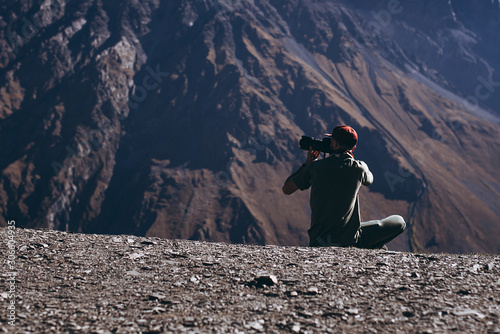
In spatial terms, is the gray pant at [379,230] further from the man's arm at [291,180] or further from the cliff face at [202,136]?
the cliff face at [202,136]

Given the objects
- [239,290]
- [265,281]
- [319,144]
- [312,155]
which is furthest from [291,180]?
[239,290]

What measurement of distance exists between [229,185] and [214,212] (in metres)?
10.8

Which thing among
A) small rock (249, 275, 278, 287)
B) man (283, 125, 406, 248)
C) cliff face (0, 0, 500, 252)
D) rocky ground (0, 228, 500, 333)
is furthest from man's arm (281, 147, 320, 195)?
cliff face (0, 0, 500, 252)

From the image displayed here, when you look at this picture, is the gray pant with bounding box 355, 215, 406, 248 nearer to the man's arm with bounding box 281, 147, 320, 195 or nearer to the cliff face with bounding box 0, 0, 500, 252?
the man's arm with bounding box 281, 147, 320, 195

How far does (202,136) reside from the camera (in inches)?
6393

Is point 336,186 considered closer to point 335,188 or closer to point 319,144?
point 335,188

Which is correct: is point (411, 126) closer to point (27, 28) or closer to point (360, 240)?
point (27, 28)

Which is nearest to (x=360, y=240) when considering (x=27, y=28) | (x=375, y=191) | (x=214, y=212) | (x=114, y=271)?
(x=114, y=271)

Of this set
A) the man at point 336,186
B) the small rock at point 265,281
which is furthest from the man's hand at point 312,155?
the small rock at point 265,281

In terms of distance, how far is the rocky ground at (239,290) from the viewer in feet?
15.2

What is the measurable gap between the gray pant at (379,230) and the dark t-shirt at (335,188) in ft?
1.96

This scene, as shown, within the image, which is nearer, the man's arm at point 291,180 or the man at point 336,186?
the man at point 336,186

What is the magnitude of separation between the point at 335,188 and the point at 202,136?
15737 centimetres

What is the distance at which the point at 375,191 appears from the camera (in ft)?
509
